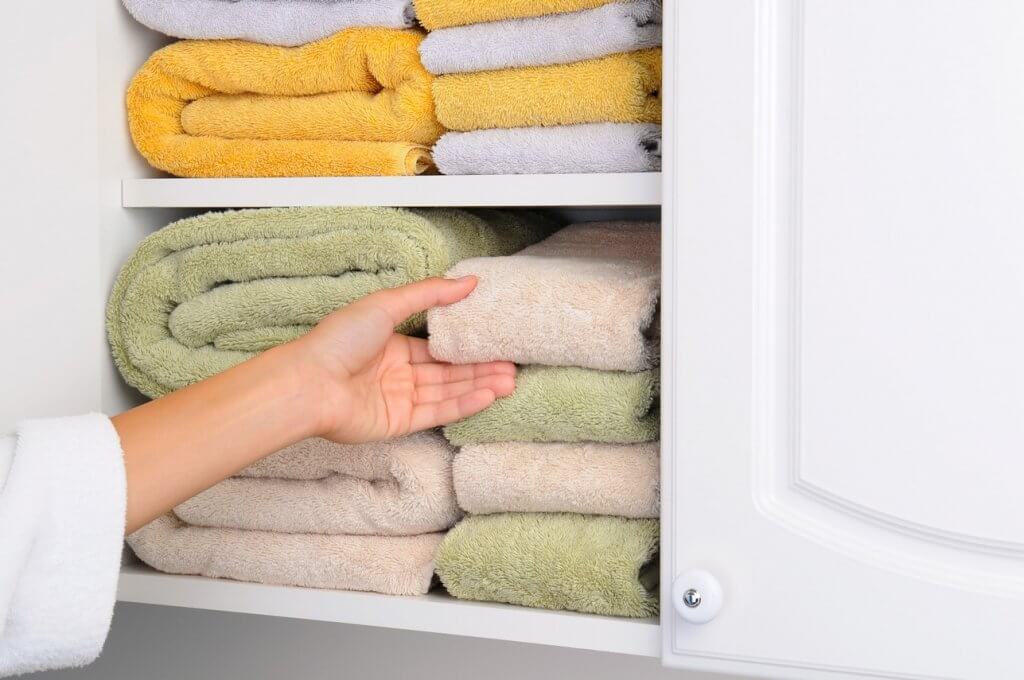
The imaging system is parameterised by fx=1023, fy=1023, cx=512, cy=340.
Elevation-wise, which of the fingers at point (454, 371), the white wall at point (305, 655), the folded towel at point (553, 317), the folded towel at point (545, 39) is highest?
the folded towel at point (545, 39)

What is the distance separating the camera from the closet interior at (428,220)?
771mm

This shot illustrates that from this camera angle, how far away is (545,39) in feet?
2.60

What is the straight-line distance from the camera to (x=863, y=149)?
0.67 metres

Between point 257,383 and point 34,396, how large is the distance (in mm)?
208

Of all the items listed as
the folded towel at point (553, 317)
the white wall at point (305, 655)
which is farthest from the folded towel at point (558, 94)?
the white wall at point (305, 655)

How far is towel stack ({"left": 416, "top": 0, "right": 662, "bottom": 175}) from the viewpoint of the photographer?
2.54ft

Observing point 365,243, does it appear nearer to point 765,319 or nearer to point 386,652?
point 765,319

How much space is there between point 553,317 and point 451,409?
117 mm

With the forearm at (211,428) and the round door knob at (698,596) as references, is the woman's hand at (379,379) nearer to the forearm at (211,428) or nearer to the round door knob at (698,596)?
the forearm at (211,428)

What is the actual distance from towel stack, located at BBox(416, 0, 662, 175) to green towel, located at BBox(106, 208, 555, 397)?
8 cm

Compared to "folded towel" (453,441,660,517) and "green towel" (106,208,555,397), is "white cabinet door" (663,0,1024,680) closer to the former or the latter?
"folded towel" (453,441,660,517)

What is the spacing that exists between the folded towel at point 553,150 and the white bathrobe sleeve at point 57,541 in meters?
0.35

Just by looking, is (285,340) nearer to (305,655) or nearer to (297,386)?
(297,386)

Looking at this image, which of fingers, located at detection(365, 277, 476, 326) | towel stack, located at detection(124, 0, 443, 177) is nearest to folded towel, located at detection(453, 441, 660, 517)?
fingers, located at detection(365, 277, 476, 326)
